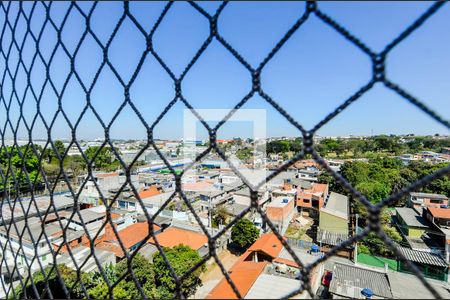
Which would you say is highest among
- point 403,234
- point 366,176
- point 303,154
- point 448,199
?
point 303,154

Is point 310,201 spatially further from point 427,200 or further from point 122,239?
point 122,239

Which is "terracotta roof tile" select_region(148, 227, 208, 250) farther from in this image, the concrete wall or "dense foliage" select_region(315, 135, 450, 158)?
"dense foliage" select_region(315, 135, 450, 158)

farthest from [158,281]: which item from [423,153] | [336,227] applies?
[423,153]

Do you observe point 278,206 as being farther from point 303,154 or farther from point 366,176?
point 303,154

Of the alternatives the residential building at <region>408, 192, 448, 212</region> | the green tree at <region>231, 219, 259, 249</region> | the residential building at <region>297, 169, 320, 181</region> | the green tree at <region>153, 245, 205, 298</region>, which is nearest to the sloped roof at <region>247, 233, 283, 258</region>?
the green tree at <region>231, 219, 259, 249</region>

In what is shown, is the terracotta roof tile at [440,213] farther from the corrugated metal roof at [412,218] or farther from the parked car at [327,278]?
the parked car at [327,278]
